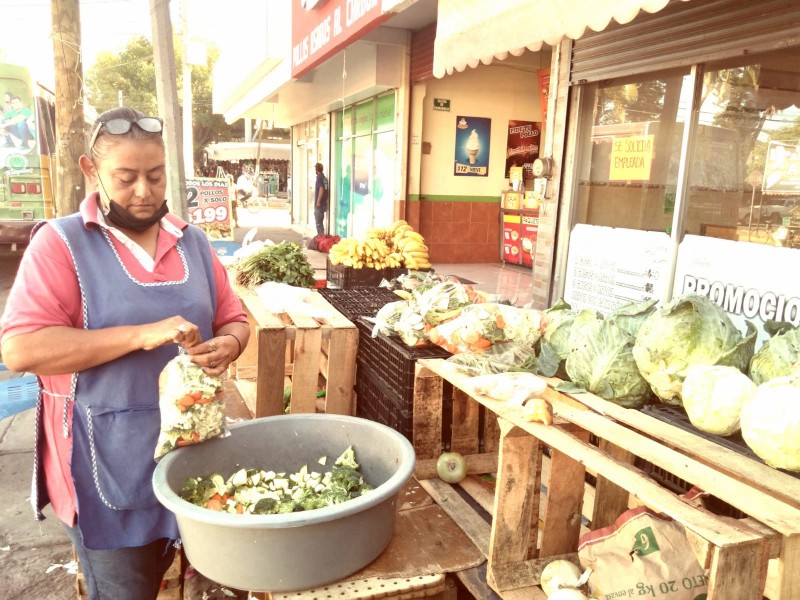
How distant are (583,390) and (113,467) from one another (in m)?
1.67

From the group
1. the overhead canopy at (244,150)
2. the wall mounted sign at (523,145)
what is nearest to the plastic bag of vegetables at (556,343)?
the wall mounted sign at (523,145)

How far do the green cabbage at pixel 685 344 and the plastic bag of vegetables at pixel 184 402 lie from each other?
5.01ft

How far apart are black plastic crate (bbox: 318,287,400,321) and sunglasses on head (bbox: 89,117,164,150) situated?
5.99ft

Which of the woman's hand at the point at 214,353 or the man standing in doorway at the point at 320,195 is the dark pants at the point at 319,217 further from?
the woman's hand at the point at 214,353

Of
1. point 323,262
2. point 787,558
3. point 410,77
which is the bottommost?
point 323,262

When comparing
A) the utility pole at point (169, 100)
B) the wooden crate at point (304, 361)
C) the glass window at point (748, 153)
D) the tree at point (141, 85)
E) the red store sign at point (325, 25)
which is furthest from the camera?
the tree at point (141, 85)

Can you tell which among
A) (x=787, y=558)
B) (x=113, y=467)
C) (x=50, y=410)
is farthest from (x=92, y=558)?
(x=787, y=558)

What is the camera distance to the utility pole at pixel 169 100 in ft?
24.0

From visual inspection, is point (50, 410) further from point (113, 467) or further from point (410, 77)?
point (410, 77)

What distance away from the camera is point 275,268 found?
490cm

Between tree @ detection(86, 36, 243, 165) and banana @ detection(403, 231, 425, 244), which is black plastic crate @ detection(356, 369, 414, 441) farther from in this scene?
tree @ detection(86, 36, 243, 165)

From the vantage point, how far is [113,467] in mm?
2018

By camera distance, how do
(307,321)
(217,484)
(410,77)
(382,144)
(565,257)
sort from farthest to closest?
(382,144), (410,77), (565,257), (307,321), (217,484)

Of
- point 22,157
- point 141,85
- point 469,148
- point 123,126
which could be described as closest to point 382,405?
point 123,126
